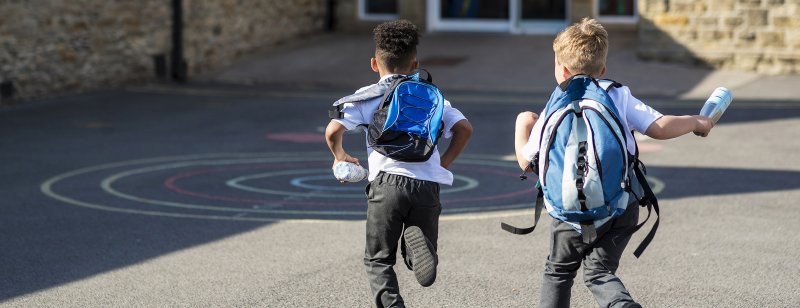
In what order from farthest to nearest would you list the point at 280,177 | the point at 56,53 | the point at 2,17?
the point at 56,53, the point at 2,17, the point at 280,177

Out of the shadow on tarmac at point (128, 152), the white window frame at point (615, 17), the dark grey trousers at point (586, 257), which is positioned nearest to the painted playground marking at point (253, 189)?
the shadow on tarmac at point (128, 152)

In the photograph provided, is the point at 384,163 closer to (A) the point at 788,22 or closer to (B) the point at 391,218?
(B) the point at 391,218

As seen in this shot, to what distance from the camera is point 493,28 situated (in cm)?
2709

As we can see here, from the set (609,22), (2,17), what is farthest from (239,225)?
(609,22)

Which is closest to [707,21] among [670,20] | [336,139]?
[670,20]

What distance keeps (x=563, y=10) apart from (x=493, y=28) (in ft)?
4.98

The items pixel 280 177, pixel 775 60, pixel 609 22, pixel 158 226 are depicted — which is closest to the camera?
pixel 158 226

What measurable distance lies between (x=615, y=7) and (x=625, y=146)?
2144 centimetres

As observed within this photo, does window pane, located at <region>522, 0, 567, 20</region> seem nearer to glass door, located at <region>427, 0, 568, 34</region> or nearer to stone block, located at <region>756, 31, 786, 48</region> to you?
glass door, located at <region>427, 0, 568, 34</region>

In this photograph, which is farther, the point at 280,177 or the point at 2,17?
the point at 2,17

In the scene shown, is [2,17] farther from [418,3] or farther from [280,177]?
[418,3]

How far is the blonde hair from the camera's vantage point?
17.1ft

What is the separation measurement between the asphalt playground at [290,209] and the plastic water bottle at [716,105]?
1.66m

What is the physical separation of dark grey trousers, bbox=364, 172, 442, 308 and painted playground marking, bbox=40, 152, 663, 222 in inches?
152
